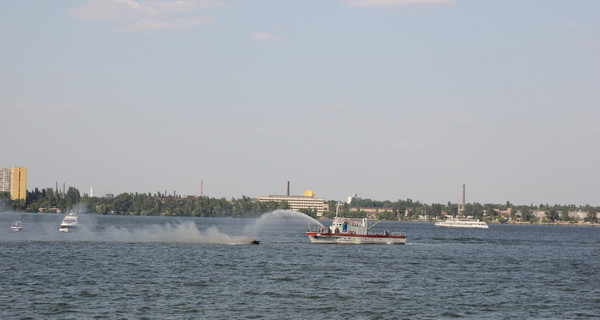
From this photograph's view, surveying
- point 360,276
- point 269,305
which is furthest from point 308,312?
point 360,276

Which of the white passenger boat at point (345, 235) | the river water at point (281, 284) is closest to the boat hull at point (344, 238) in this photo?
the white passenger boat at point (345, 235)

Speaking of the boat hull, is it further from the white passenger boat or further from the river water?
the river water

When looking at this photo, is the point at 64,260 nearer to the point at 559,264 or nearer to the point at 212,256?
the point at 212,256

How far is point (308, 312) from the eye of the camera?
62875 millimetres

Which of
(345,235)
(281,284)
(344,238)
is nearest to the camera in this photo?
(281,284)

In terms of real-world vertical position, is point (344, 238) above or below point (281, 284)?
above

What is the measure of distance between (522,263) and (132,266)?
62.4m

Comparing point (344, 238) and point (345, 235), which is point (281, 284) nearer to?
point (344, 238)

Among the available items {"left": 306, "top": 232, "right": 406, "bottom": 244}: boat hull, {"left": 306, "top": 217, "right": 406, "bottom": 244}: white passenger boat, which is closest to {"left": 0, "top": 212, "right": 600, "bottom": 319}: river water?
{"left": 306, "top": 232, "right": 406, "bottom": 244}: boat hull

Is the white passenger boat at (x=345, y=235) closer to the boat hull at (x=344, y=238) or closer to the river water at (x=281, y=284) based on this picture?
the boat hull at (x=344, y=238)

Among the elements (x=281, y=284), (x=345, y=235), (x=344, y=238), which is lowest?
(x=281, y=284)

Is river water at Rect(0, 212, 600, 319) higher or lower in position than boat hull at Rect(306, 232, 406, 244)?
lower

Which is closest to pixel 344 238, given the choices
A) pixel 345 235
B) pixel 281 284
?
pixel 345 235

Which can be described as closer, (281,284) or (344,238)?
(281,284)
